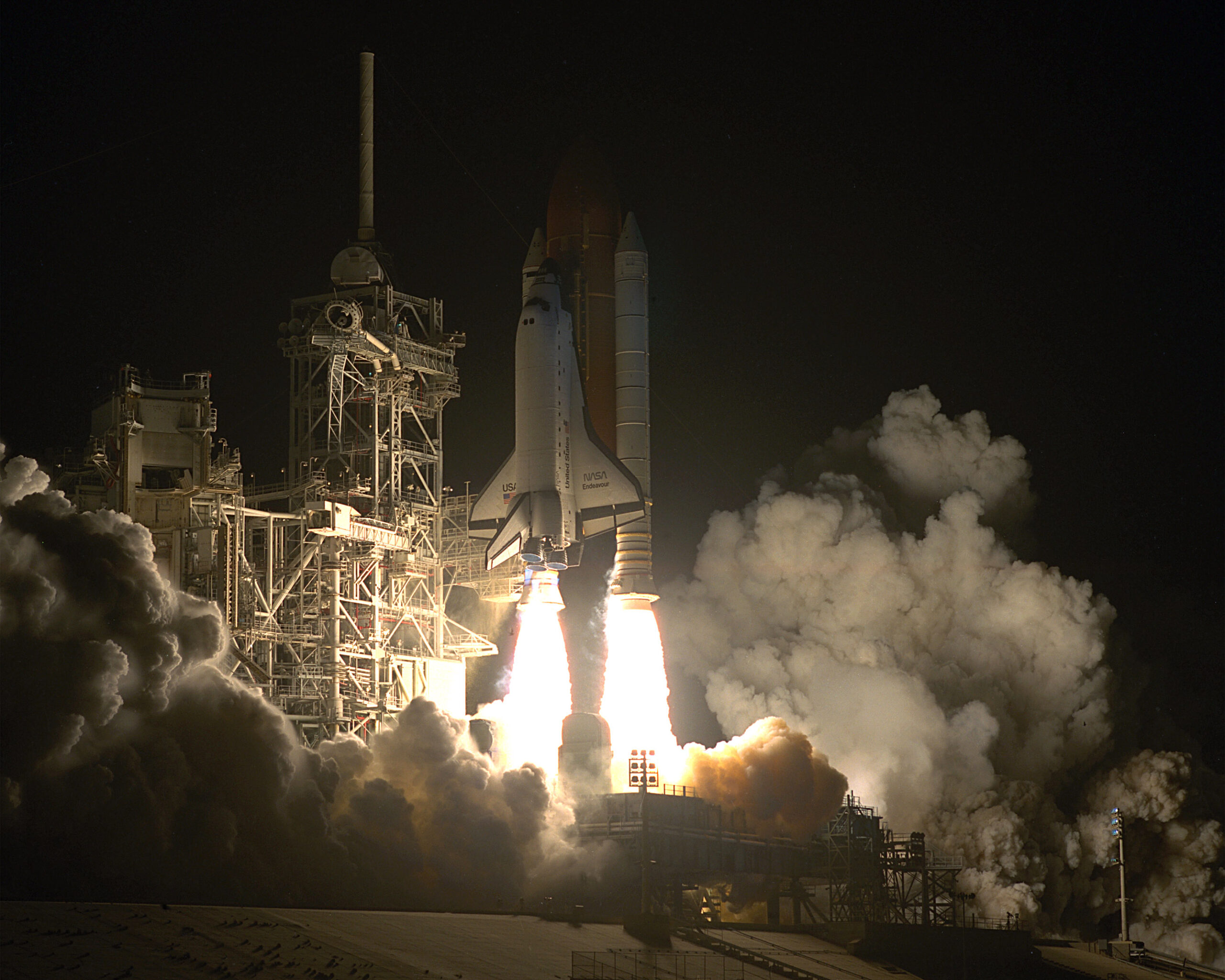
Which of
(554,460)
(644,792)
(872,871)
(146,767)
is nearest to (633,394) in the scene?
(554,460)

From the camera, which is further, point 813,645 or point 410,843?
point 813,645

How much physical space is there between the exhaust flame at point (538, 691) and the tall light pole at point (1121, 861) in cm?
1610

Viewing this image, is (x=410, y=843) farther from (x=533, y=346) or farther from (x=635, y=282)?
(x=635, y=282)

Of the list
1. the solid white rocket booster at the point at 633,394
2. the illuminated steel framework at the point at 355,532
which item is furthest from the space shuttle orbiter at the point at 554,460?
the illuminated steel framework at the point at 355,532

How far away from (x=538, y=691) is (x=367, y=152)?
17960mm

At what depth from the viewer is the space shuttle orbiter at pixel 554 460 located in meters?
50.8

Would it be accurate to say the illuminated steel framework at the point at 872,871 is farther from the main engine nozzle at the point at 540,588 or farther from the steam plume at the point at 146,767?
the steam plume at the point at 146,767

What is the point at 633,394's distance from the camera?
179 feet

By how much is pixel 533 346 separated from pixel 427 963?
20.1 m

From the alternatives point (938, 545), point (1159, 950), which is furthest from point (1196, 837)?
point (938, 545)

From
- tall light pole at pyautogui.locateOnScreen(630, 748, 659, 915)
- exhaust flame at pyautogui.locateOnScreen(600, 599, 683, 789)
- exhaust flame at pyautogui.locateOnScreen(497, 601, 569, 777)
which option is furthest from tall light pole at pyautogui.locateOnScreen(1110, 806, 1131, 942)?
exhaust flame at pyautogui.locateOnScreen(497, 601, 569, 777)

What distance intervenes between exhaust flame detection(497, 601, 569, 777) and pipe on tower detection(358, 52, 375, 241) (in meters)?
13.6

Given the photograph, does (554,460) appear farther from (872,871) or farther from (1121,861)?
(1121,861)

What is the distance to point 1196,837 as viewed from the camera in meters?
61.0
